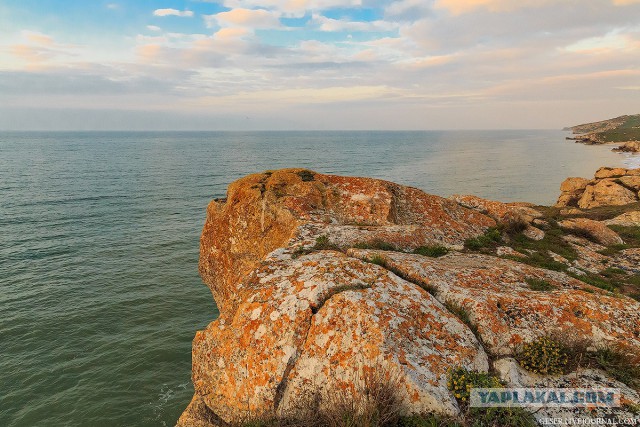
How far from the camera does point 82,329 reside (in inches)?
915

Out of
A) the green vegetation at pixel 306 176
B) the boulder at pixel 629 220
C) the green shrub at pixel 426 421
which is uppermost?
the green vegetation at pixel 306 176

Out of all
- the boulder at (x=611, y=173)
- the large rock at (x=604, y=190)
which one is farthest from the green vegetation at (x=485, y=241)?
the boulder at (x=611, y=173)

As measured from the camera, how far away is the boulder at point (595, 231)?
1656 cm

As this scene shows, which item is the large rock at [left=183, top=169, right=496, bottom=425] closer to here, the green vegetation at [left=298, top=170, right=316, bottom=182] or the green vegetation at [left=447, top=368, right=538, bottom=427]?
the green vegetation at [left=447, top=368, right=538, bottom=427]

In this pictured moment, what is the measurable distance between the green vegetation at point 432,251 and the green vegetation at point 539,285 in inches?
118

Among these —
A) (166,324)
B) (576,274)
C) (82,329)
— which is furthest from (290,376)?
(82,329)

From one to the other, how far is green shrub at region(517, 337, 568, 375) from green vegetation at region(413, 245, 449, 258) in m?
4.95

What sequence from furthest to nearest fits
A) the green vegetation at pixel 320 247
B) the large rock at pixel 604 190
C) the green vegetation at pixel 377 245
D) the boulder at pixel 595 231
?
the large rock at pixel 604 190
the boulder at pixel 595 231
the green vegetation at pixel 377 245
the green vegetation at pixel 320 247

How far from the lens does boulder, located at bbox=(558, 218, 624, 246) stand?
16.6m

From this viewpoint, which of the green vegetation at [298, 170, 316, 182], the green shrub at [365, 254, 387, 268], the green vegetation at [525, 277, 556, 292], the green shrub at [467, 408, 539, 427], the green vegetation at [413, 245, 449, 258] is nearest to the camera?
the green shrub at [467, 408, 539, 427]

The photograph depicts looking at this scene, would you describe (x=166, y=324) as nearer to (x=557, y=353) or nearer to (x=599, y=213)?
(x=557, y=353)

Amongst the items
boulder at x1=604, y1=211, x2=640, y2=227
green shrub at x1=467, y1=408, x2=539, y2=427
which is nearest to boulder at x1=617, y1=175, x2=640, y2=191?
boulder at x1=604, y1=211, x2=640, y2=227

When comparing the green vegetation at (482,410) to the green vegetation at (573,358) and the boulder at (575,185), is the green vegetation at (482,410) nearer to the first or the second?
the green vegetation at (573,358)

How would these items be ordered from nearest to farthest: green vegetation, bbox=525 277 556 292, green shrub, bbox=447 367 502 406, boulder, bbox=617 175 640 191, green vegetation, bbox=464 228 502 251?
green shrub, bbox=447 367 502 406 < green vegetation, bbox=525 277 556 292 < green vegetation, bbox=464 228 502 251 < boulder, bbox=617 175 640 191
